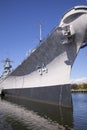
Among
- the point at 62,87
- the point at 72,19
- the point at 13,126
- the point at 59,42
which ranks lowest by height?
the point at 13,126

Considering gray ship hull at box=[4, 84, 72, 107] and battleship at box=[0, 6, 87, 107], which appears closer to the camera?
gray ship hull at box=[4, 84, 72, 107]

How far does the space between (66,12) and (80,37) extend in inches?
130

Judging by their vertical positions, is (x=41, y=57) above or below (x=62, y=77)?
above

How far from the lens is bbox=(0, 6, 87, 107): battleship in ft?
85.3

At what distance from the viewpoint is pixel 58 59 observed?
28.4 meters

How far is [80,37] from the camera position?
86.2ft

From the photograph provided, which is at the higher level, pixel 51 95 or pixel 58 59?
pixel 58 59

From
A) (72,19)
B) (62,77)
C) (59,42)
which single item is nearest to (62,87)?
(62,77)

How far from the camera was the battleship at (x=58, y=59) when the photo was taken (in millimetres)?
25984

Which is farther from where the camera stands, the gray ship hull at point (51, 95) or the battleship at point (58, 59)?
the battleship at point (58, 59)

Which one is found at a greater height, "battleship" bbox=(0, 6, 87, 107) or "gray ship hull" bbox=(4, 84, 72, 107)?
"battleship" bbox=(0, 6, 87, 107)

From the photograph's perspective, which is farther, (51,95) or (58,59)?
(51,95)

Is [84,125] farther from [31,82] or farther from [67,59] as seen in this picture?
[31,82]

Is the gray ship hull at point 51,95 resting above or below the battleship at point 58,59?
below
